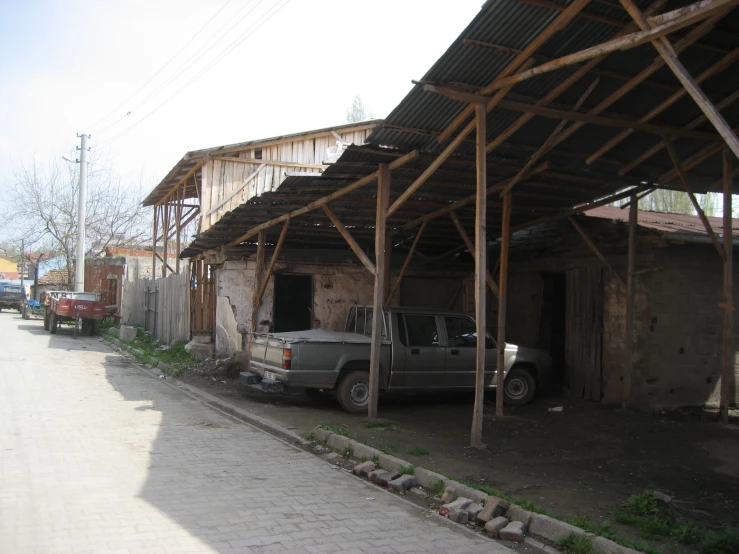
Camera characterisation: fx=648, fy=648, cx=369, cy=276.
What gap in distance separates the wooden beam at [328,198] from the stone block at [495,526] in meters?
5.11

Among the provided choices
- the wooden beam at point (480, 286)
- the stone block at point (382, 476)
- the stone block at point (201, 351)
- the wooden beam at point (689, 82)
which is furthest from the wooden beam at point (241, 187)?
the wooden beam at point (689, 82)

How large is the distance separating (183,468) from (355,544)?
2.78 meters

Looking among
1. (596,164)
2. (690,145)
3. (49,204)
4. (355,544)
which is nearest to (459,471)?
(355,544)

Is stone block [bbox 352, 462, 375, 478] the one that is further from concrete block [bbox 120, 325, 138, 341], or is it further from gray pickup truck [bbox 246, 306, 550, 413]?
concrete block [bbox 120, 325, 138, 341]

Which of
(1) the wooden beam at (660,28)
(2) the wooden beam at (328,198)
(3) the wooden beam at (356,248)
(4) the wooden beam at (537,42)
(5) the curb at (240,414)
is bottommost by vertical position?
(5) the curb at (240,414)

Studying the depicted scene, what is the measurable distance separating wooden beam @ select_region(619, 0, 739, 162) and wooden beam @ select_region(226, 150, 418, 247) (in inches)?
145

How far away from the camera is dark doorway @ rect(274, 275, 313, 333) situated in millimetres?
17219

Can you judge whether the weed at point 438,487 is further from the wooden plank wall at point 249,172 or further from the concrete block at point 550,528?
the wooden plank wall at point 249,172

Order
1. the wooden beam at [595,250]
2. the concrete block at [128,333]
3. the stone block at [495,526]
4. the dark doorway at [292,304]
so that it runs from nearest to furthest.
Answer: the stone block at [495,526] → the wooden beam at [595,250] → the dark doorway at [292,304] → the concrete block at [128,333]

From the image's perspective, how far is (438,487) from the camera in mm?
6395


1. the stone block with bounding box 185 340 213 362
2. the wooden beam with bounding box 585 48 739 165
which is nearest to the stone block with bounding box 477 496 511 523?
the wooden beam with bounding box 585 48 739 165

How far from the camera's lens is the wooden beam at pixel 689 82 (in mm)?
4820

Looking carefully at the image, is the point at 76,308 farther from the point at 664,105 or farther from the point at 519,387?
the point at 664,105

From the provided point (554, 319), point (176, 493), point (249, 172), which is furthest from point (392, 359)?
point (249, 172)
